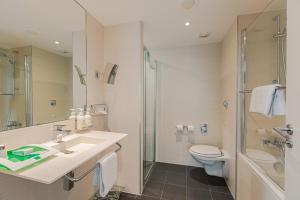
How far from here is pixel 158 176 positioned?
2324 mm

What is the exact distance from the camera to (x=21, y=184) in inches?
41.2

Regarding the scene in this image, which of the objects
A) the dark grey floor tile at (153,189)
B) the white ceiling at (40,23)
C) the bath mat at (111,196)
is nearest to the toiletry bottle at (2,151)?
the white ceiling at (40,23)

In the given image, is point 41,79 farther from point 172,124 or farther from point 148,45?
point 172,124

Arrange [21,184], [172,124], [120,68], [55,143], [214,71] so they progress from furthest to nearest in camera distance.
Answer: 1. [172,124]
2. [214,71]
3. [120,68]
4. [55,143]
5. [21,184]

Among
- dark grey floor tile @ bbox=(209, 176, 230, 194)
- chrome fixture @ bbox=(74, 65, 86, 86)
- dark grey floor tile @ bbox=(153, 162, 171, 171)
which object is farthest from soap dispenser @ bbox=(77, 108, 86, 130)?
dark grey floor tile @ bbox=(209, 176, 230, 194)

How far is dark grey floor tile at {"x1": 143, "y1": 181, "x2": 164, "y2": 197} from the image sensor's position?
1.90 m

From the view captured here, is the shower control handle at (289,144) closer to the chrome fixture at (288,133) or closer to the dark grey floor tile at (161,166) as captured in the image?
the chrome fixture at (288,133)

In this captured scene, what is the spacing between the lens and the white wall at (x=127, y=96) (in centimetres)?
188

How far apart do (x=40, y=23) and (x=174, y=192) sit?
8.20ft

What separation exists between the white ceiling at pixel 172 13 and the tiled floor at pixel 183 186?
2.34 metres

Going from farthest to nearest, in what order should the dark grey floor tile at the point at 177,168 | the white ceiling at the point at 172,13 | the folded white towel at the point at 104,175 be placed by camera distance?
1. the dark grey floor tile at the point at 177,168
2. the white ceiling at the point at 172,13
3. the folded white towel at the point at 104,175

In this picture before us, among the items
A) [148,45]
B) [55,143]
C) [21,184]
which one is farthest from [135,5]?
[21,184]

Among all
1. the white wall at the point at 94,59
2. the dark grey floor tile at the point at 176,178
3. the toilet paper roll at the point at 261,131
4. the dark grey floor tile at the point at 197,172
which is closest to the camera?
the toilet paper roll at the point at 261,131

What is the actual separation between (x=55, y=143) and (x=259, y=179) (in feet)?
6.09
